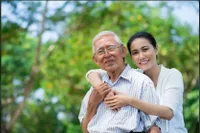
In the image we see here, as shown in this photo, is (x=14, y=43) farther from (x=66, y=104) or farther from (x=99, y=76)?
(x=99, y=76)

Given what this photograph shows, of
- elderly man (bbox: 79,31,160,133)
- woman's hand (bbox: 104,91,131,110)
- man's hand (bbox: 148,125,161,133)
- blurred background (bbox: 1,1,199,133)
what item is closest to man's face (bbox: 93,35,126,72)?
elderly man (bbox: 79,31,160,133)

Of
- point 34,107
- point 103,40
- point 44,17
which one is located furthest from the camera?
point 34,107

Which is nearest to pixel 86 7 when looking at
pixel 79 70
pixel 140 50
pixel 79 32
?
pixel 79 32

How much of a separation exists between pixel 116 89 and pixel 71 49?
27.6ft

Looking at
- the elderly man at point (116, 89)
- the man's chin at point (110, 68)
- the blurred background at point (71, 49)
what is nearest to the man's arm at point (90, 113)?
the elderly man at point (116, 89)

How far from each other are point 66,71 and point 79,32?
0.95m

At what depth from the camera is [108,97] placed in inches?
74.7

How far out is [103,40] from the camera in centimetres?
193

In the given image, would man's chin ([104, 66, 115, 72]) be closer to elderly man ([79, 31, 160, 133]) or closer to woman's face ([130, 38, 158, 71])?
elderly man ([79, 31, 160, 133])

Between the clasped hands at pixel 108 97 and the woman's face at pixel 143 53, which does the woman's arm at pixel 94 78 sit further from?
the woman's face at pixel 143 53

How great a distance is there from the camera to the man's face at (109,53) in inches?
75.2

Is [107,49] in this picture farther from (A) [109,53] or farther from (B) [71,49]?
(B) [71,49]

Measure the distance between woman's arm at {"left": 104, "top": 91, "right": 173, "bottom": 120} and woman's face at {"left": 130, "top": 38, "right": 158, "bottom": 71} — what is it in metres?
0.31

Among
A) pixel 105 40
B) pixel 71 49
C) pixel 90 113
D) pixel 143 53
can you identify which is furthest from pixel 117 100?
pixel 71 49
